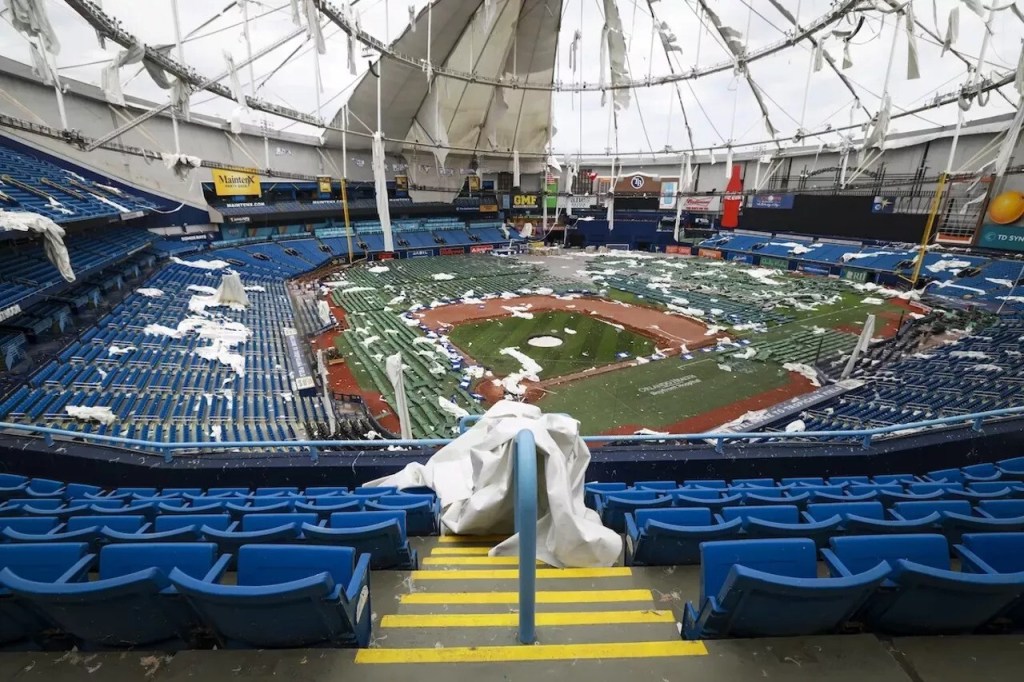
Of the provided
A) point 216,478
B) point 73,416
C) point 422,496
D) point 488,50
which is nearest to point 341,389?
point 73,416

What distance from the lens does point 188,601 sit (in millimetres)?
2494

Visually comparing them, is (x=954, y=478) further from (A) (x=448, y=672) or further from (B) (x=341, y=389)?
(B) (x=341, y=389)

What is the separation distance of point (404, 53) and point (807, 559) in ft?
119

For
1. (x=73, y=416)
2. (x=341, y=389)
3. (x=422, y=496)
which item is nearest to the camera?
(x=422, y=496)

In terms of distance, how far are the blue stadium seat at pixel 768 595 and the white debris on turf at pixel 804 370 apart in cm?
1674

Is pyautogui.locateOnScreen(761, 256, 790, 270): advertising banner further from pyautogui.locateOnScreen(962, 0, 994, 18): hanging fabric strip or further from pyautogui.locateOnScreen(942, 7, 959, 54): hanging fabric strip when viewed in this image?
pyautogui.locateOnScreen(962, 0, 994, 18): hanging fabric strip

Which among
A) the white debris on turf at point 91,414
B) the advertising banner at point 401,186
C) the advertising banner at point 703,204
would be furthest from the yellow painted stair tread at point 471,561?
the advertising banner at point 703,204

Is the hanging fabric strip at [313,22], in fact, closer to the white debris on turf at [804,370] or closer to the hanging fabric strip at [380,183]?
the hanging fabric strip at [380,183]

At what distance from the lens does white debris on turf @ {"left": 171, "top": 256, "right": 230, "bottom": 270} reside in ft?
85.3

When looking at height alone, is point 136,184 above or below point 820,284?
above

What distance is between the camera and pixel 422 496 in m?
5.45

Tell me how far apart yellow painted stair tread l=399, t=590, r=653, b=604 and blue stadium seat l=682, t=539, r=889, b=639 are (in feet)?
2.45

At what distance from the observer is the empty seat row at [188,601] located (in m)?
2.40

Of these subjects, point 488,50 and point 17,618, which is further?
point 488,50
